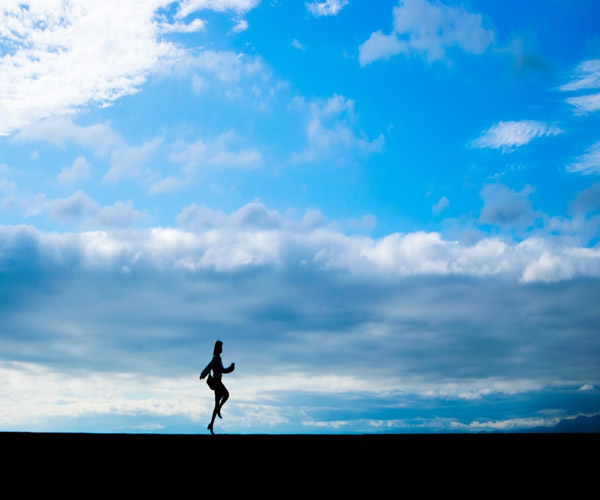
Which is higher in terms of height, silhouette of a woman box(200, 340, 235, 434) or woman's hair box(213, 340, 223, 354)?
woman's hair box(213, 340, 223, 354)
